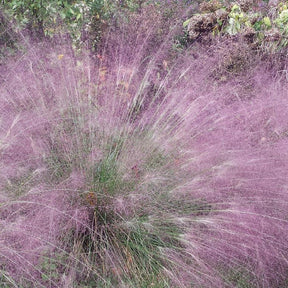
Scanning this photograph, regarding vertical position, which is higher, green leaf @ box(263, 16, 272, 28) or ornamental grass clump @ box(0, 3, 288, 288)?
ornamental grass clump @ box(0, 3, 288, 288)

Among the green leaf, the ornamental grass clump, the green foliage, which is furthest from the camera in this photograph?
the green leaf

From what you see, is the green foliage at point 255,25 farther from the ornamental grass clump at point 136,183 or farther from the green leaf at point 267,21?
the ornamental grass clump at point 136,183

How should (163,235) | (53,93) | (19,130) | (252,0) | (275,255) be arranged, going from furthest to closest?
(252,0) → (53,93) → (19,130) → (163,235) → (275,255)

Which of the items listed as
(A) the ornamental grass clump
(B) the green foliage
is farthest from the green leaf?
(A) the ornamental grass clump

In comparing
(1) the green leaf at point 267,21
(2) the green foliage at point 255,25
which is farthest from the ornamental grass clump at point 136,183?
(1) the green leaf at point 267,21

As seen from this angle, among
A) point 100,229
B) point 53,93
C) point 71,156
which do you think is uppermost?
point 53,93

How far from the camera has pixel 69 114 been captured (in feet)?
9.57

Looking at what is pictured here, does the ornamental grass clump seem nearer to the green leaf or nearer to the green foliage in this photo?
the green foliage

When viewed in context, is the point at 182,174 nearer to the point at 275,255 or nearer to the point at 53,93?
the point at 275,255

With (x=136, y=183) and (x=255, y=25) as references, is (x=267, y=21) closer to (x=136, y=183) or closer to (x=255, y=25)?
(x=255, y=25)

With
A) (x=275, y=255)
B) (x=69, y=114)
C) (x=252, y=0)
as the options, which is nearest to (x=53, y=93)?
(x=69, y=114)

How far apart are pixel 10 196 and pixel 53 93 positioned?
106cm

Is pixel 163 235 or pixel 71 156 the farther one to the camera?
pixel 71 156

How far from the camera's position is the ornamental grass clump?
2098 mm
